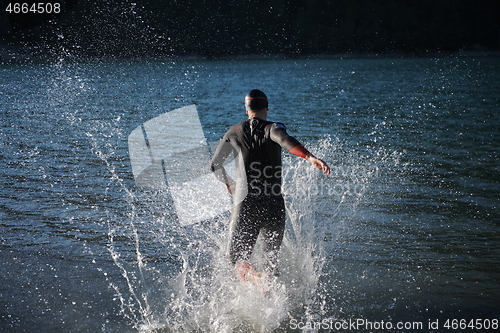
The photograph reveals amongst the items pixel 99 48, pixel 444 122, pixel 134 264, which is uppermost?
pixel 99 48

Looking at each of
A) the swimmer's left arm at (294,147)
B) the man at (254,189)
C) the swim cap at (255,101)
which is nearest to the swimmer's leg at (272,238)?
the man at (254,189)

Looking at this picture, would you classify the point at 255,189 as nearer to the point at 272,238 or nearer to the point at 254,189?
the point at 254,189

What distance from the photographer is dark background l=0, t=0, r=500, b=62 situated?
7944 centimetres

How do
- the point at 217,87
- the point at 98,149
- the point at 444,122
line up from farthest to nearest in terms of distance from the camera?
the point at 217,87 → the point at 444,122 → the point at 98,149

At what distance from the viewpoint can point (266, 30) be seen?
118375mm

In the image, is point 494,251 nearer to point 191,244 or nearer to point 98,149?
point 191,244

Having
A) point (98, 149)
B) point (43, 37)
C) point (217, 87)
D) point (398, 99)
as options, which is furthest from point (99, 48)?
point (98, 149)

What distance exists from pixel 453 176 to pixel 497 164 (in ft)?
6.16

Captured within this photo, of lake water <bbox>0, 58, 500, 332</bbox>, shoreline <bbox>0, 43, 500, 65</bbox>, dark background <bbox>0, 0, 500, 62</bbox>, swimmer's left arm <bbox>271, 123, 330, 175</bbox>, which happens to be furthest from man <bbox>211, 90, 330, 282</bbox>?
shoreline <bbox>0, 43, 500, 65</bbox>

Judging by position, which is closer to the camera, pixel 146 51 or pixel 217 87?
pixel 217 87

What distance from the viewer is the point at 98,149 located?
1359cm

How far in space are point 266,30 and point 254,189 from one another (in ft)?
390

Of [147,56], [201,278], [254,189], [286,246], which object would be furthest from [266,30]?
[254,189]

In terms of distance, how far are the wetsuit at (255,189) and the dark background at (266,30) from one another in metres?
74.5
